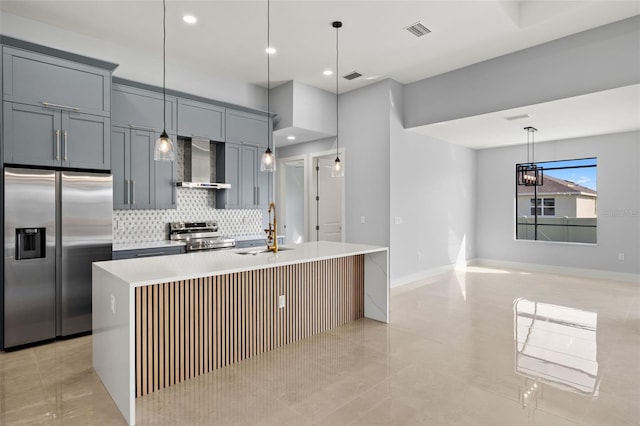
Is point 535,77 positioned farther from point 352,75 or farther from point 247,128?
point 247,128

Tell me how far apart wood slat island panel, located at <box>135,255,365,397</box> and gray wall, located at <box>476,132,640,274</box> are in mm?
5342

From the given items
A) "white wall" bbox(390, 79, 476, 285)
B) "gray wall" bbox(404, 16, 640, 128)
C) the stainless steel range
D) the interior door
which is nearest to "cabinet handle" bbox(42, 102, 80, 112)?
the stainless steel range

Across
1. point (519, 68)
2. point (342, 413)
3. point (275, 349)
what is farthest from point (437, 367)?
point (519, 68)

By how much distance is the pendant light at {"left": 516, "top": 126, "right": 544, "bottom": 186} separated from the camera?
22.4ft

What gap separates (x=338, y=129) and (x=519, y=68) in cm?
286

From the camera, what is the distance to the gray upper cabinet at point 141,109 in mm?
4227

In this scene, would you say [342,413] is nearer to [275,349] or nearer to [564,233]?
[275,349]

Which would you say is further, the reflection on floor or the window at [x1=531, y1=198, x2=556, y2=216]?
the window at [x1=531, y1=198, x2=556, y2=216]

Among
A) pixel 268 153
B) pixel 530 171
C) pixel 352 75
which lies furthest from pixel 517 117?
pixel 268 153

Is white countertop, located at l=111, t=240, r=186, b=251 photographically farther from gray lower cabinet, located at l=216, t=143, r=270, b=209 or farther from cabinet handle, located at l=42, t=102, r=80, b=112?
cabinet handle, located at l=42, t=102, r=80, b=112

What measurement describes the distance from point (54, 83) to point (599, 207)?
331 inches

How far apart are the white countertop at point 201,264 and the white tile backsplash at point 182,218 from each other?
184 cm

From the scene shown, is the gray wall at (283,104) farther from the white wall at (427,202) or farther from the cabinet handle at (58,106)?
the cabinet handle at (58,106)

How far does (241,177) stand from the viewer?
17.9ft
